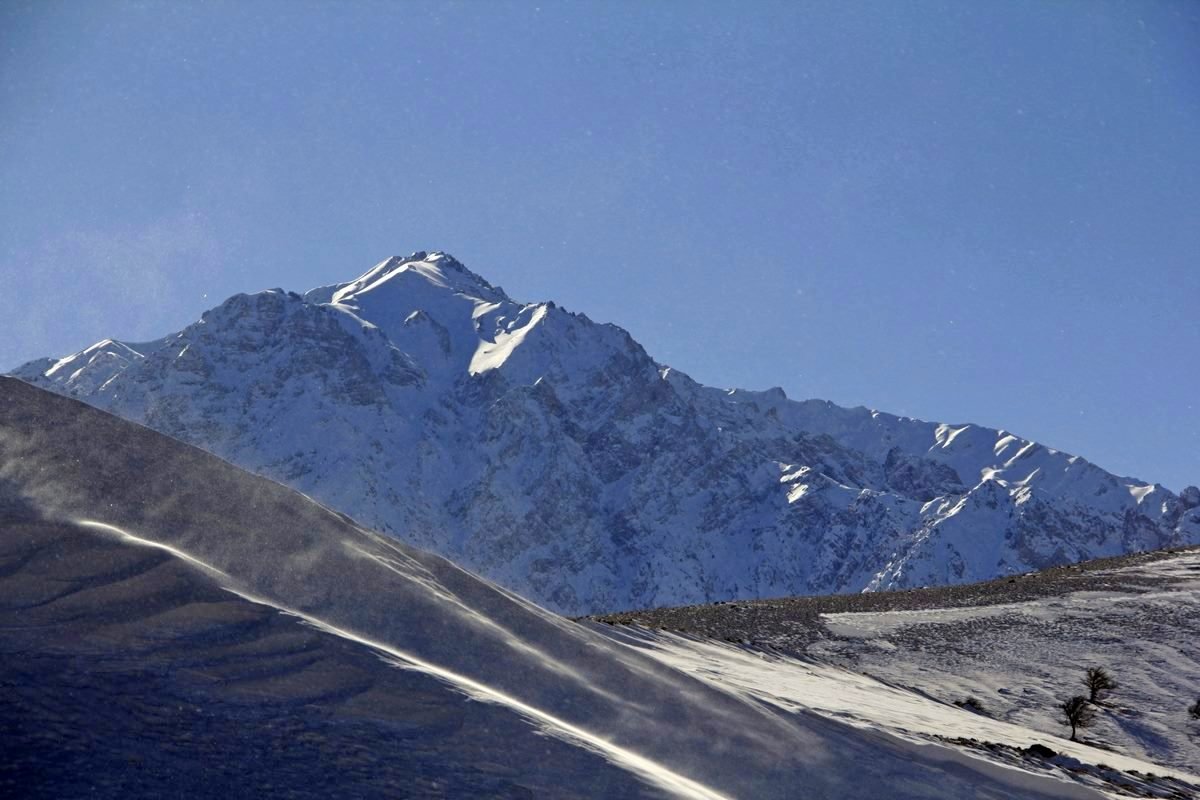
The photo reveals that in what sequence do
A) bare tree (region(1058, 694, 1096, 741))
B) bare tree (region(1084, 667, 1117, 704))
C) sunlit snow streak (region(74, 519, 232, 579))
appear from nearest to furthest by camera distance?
1. sunlit snow streak (region(74, 519, 232, 579))
2. bare tree (region(1058, 694, 1096, 741))
3. bare tree (region(1084, 667, 1117, 704))

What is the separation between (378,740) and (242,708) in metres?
1.30

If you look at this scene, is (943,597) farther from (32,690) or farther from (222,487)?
(32,690)

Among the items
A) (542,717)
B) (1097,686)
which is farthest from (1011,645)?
(542,717)

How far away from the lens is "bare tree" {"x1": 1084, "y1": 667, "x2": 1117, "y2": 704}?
111ft

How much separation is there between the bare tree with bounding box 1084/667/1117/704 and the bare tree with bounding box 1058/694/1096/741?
0.48 metres

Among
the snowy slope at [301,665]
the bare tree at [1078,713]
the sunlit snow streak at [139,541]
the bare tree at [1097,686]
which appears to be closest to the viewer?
the snowy slope at [301,665]

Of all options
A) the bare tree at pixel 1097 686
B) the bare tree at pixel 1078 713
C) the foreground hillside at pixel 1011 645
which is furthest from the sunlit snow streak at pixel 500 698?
the bare tree at pixel 1097 686

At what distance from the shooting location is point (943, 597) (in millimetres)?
53438

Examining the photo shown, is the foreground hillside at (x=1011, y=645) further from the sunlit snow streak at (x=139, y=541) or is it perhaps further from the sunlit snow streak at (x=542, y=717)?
the sunlit snow streak at (x=139, y=541)

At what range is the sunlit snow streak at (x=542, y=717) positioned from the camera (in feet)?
38.3

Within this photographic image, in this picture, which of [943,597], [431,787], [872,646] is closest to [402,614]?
[431,787]

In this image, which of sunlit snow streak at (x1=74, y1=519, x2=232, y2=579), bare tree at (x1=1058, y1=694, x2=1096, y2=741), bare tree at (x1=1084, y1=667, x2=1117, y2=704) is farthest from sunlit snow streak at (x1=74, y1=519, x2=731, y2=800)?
bare tree at (x1=1084, y1=667, x2=1117, y2=704)

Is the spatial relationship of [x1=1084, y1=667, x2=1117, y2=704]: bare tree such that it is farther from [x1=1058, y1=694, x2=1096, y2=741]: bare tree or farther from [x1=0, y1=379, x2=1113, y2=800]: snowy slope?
[x1=0, y1=379, x2=1113, y2=800]: snowy slope

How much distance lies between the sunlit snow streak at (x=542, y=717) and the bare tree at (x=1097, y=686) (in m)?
25.9
